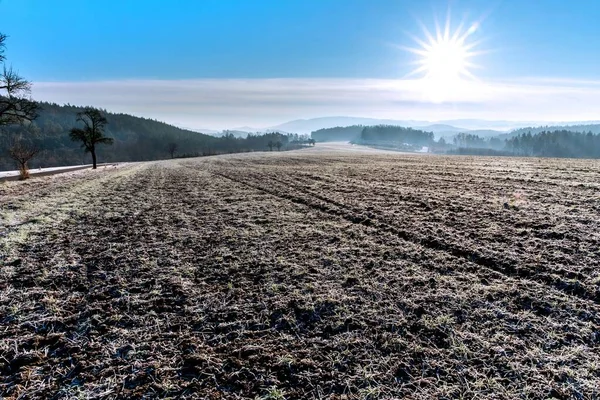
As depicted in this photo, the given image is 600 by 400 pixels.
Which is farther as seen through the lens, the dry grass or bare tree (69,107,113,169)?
bare tree (69,107,113,169)

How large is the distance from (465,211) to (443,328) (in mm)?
6822

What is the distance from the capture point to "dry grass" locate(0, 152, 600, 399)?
3.07 meters

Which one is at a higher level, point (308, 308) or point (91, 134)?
point (91, 134)

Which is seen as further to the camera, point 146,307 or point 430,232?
point 430,232

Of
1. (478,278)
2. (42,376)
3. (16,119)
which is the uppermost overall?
(16,119)

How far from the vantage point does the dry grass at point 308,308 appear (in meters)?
3.07

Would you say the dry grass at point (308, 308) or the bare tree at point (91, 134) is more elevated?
the bare tree at point (91, 134)

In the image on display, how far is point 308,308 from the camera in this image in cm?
436

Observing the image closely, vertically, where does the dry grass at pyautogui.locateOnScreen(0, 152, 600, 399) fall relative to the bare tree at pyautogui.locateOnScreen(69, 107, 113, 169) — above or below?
below

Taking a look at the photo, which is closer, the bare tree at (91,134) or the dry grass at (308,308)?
the dry grass at (308,308)

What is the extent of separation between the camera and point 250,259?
20.5 feet

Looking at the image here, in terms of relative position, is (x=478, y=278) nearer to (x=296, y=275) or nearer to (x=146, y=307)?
(x=296, y=275)

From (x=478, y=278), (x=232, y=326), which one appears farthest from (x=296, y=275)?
(x=478, y=278)

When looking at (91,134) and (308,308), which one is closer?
(308,308)
